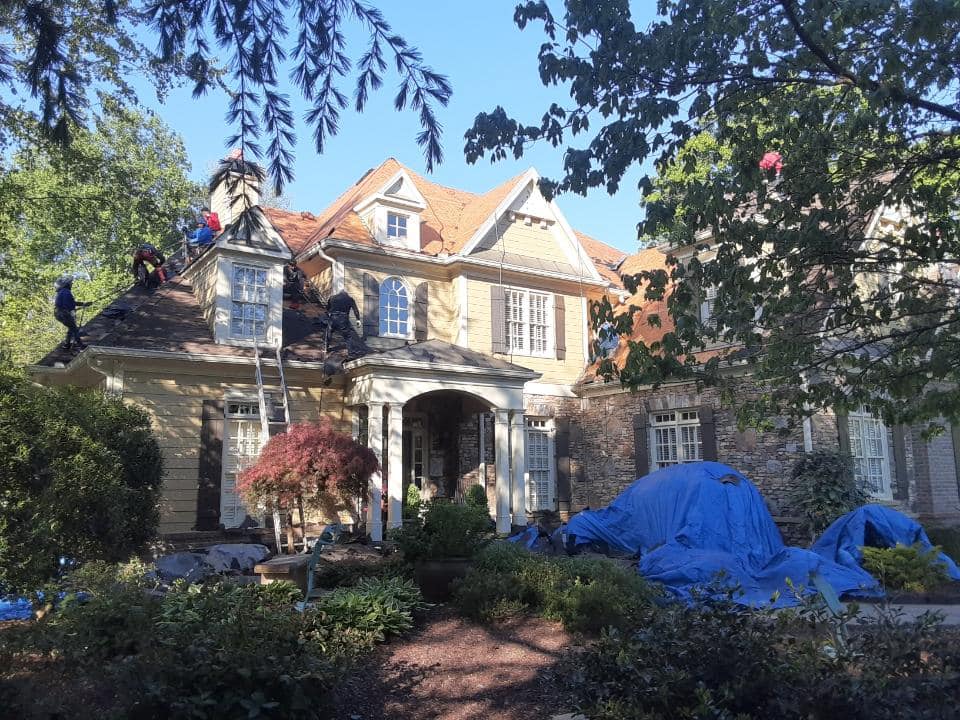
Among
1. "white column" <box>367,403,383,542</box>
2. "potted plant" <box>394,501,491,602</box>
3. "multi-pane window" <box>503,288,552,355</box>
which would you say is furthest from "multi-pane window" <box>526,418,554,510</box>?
"potted plant" <box>394,501,491,602</box>

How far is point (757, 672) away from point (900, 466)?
14.5 meters

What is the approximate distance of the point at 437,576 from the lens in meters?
9.04

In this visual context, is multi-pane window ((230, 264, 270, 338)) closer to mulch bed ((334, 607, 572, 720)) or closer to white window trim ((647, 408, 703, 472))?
mulch bed ((334, 607, 572, 720))

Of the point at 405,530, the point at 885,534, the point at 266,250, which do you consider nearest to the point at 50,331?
the point at 266,250

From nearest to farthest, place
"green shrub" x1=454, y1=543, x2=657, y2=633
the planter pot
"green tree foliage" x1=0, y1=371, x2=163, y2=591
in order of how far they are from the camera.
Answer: "green tree foliage" x1=0, y1=371, x2=163, y2=591, "green shrub" x1=454, y1=543, x2=657, y2=633, the planter pot

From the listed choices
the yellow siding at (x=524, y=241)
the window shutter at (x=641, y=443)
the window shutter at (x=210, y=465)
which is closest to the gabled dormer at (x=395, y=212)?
the yellow siding at (x=524, y=241)

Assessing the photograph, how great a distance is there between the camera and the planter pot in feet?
29.5

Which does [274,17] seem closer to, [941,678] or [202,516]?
[941,678]

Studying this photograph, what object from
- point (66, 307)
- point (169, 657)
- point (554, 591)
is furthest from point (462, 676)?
point (66, 307)

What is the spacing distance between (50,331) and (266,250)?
30.5m

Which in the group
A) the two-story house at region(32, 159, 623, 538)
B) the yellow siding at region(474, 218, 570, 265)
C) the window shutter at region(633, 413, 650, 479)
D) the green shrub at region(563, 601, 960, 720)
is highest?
the yellow siding at region(474, 218, 570, 265)

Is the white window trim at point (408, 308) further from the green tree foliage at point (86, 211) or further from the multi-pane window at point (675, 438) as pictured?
the multi-pane window at point (675, 438)

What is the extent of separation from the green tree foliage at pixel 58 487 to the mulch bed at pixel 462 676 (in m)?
3.18

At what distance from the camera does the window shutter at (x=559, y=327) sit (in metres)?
18.5
